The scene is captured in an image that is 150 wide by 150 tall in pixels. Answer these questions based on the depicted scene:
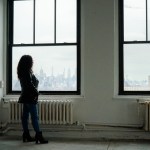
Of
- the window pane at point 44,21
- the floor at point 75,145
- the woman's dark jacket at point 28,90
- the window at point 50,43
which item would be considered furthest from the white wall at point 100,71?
the woman's dark jacket at point 28,90

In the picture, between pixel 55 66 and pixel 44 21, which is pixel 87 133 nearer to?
pixel 55 66

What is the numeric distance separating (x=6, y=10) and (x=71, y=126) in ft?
8.30

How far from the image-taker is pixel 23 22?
574 cm

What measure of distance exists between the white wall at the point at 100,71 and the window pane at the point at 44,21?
0.65m

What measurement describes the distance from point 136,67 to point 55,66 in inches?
59.0

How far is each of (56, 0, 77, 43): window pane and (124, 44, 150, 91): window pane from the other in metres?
1.07

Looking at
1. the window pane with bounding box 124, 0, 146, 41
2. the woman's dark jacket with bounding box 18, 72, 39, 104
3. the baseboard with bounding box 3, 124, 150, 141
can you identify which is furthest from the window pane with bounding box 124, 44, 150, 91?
the woman's dark jacket with bounding box 18, 72, 39, 104

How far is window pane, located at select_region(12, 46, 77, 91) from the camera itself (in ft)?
18.2

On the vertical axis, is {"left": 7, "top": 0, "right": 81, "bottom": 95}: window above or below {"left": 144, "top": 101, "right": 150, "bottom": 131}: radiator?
above

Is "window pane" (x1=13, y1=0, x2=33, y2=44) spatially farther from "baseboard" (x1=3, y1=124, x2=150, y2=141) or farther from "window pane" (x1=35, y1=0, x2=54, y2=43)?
"baseboard" (x1=3, y1=124, x2=150, y2=141)

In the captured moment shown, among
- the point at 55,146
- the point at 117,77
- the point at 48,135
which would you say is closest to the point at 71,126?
the point at 48,135

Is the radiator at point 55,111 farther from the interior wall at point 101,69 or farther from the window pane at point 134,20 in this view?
the window pane at point 134,20

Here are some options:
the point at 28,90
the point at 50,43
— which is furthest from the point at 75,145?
the point at 50,43

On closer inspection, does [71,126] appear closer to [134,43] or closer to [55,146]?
[55,146]
